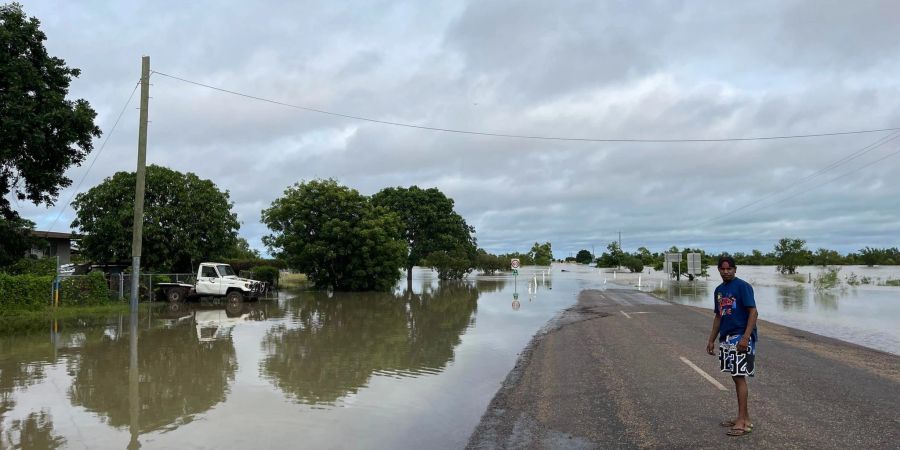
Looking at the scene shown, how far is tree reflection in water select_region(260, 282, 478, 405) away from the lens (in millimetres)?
9766

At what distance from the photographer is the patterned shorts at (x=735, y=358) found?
6.31 metres

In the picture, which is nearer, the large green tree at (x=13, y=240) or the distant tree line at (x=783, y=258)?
the large green tree at (x=13, y=240)

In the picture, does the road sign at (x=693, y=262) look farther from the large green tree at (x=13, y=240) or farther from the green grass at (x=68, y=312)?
the large green tree at (x=13, y=240)

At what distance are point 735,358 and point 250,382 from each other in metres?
7.44

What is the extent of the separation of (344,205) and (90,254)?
14749 mm

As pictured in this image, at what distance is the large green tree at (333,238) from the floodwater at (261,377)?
658 inches

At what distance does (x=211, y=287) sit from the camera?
91.1 ft

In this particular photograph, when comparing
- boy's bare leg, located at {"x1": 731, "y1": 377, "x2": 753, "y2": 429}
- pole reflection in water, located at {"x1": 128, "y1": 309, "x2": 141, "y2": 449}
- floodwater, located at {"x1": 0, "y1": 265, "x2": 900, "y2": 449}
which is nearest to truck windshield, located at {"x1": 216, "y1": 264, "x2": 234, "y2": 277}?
floodwater, located at {"x1": 0, "y1": 265, "x2": 900, "y2": 449}

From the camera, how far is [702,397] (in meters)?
7.77

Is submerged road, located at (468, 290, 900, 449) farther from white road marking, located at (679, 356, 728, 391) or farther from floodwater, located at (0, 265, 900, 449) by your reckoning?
floodwater, located at (0, 265, 900, 449)

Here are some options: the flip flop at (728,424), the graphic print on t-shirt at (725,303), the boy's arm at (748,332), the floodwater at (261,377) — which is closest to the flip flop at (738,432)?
the flip flop at (728,424)

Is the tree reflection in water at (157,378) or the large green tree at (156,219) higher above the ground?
the large green tree at (156,219)

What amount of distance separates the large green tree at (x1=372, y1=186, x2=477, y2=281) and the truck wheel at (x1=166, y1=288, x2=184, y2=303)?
81.0 feet

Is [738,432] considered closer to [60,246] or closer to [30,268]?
[30,268]
